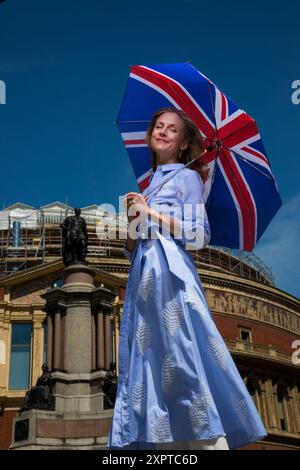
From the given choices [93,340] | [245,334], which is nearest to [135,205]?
[93,340]

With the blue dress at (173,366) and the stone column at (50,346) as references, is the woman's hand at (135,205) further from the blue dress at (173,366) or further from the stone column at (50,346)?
the stone column at (50,346)

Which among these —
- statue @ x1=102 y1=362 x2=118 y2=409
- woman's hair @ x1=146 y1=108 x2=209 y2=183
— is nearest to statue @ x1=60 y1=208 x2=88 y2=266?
statue @ x1=102 y1=362 x2=118 y2=409

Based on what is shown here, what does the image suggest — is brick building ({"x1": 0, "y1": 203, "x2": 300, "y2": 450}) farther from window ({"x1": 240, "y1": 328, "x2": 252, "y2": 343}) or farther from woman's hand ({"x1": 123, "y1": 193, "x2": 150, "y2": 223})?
woman's hand ({"x1": 123, "y1": 193, "x2": 150, "y2": 223})

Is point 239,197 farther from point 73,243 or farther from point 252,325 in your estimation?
point 252,325

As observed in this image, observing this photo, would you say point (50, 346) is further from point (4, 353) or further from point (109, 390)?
point (4, 353)

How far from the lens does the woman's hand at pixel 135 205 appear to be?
3611 mm

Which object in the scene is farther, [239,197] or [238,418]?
[239,197]

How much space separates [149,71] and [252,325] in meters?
35.0

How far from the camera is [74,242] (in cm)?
1630

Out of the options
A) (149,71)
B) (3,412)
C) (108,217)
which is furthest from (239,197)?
(108,217)

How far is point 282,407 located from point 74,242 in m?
26.1

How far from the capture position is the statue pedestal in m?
13.1
